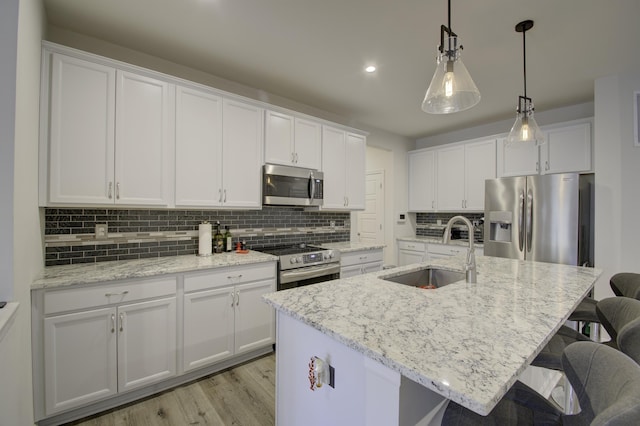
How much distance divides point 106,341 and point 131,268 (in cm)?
48

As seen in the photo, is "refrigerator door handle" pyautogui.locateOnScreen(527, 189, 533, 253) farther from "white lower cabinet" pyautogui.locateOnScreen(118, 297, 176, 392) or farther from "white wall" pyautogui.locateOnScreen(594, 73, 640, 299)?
"white lower cabinet" pyautogui.locateOnScreen(118, 297, 176, 392)

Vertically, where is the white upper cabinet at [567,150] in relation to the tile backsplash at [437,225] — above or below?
above

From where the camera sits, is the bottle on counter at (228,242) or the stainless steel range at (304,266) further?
the bottle on counter at (228,242)

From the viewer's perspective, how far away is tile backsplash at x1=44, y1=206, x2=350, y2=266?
215cm

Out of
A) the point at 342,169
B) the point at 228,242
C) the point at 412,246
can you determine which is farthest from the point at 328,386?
the point at 412,246

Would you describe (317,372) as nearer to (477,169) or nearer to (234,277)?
(234,277)

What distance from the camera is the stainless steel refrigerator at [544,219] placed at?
3.11 m

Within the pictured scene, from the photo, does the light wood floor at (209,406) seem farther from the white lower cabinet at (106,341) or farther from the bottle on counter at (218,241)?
the bottle on counter at (218,241)

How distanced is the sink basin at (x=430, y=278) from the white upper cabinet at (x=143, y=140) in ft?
6.44

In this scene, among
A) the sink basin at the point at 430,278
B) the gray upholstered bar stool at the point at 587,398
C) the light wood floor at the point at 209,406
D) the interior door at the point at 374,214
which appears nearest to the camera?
the gray upholstered bar stool at the point at 587,398

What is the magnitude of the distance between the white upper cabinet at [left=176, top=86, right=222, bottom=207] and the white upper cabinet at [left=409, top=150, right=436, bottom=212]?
353 cm

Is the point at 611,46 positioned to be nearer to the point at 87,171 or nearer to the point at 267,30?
the point at 267,30

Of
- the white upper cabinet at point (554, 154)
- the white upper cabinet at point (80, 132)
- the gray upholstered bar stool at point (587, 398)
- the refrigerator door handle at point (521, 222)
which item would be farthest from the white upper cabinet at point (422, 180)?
the white upper cabinet at point (80, 132)

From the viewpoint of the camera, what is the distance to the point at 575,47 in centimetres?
239
